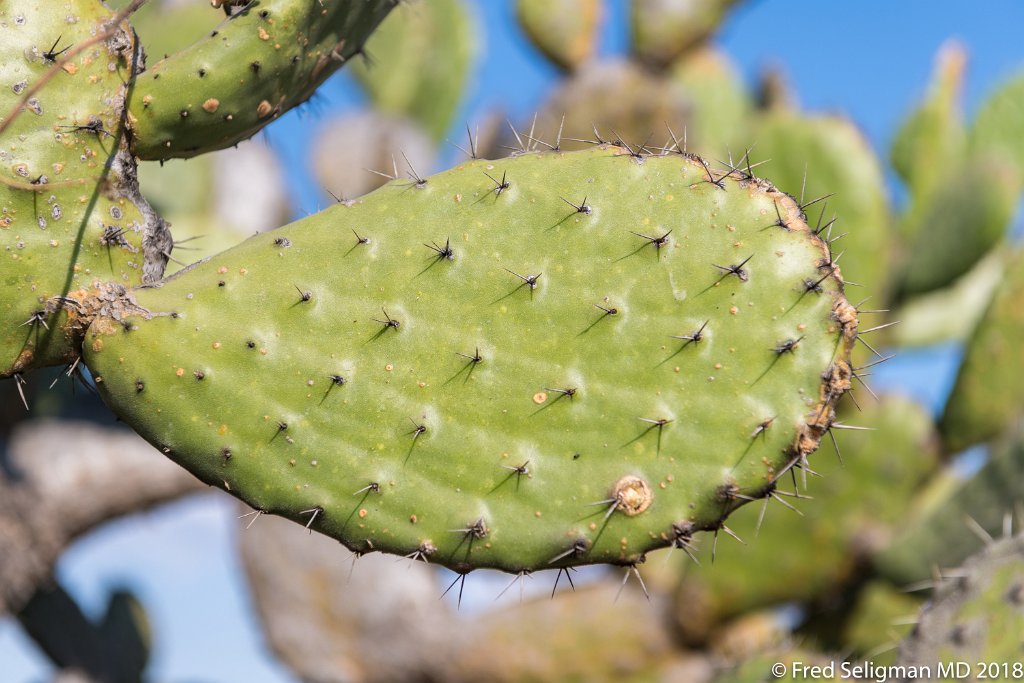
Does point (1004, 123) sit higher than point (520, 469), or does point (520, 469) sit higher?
point (1004, 123)

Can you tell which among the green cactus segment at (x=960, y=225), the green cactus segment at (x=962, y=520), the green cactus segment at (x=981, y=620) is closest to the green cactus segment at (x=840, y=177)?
the green cactus segment at (x=960, y=225)

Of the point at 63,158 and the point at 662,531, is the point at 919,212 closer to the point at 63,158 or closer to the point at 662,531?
the point at 662,531

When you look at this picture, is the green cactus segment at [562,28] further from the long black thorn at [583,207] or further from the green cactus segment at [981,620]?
the long black thorn at [583,207]

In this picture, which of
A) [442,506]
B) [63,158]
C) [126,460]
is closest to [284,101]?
[63,158]

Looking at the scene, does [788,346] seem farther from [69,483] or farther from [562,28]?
[562,28]

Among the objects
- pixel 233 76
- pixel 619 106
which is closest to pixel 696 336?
pixel 233 76

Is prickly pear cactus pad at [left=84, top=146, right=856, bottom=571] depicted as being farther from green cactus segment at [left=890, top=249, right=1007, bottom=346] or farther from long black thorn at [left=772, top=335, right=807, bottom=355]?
green cactus segment at [left=890, top=249, right=1007, bottom=346]
